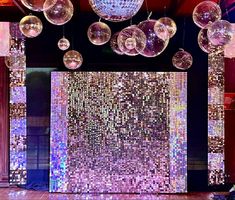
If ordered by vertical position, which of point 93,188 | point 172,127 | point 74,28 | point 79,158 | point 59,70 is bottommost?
point 93,188

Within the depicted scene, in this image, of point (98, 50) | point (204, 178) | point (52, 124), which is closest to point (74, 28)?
point (98, 50)

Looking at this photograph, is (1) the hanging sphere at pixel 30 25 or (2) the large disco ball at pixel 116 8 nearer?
(2) the large disco ball at pixel 116 8

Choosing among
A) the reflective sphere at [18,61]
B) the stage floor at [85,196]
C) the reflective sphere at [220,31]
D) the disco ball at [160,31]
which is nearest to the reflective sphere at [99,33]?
the disco ball at [160,31]

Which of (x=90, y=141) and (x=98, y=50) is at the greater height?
(x=98, y=50)

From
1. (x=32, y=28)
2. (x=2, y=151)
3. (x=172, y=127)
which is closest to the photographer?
(x=32, y=28)

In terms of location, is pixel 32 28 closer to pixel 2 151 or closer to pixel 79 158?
pixel 79 158

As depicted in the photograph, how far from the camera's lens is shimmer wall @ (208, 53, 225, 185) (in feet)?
23.9

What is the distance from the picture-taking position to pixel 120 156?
7.16 m

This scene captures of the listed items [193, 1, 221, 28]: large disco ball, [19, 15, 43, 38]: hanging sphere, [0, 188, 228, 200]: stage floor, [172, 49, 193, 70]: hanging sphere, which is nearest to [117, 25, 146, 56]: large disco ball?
[193, 1, 221, 28]: large disco ball

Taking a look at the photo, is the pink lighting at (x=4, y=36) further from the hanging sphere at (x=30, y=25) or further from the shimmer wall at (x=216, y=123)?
the shimmer wall at (x=216, y=123)

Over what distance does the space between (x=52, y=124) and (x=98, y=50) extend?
141cm

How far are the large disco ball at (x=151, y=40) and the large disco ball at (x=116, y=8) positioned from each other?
94 cm

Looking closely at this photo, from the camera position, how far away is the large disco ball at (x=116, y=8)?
112 inches

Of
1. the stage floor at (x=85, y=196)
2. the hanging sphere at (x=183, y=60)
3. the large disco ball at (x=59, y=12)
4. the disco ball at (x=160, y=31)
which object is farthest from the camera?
the stage floor at (x=85, y=196)
